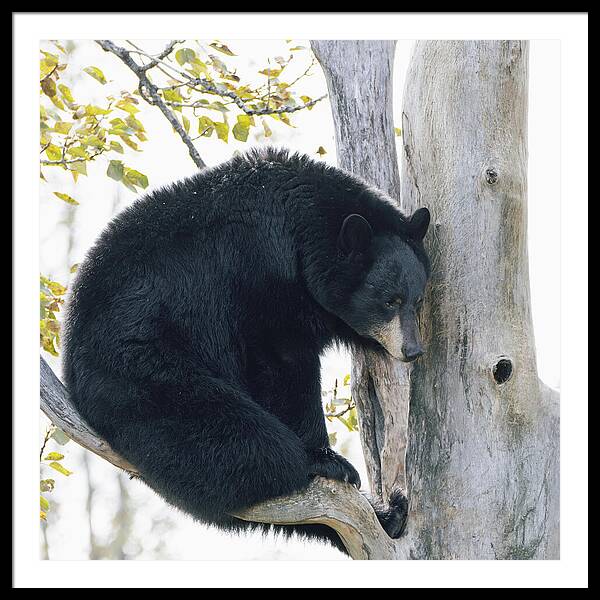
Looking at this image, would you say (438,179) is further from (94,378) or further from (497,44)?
(94,378)

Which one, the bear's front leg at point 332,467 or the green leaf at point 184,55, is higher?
the green leaf at point 184,55

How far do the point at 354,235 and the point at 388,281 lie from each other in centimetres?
34

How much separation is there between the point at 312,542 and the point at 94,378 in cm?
170

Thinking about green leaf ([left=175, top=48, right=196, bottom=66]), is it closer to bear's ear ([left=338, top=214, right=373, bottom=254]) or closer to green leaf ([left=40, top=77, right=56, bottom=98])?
green leaf ([left=40, top=77, right=56, bottom=98])

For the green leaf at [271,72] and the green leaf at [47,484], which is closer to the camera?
the green leaf at [47,484]

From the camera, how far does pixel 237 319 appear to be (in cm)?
482

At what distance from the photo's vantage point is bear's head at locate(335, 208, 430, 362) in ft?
15.6

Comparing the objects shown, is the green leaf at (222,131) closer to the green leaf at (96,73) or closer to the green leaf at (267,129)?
the green leaf at (267,129)

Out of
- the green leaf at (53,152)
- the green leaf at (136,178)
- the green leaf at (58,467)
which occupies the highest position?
the green leaf at (53,152)

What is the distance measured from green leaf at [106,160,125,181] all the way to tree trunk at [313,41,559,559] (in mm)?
1958

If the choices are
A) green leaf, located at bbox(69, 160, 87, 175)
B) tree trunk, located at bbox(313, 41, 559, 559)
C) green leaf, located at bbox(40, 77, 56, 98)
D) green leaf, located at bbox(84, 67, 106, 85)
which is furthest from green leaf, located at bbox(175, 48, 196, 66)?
tree trunk, located at bbox(313, 41, 559, 559)

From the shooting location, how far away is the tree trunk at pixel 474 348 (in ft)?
15.3

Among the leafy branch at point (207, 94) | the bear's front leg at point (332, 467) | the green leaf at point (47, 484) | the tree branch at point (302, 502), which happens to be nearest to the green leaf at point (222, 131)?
the leafy branch at point (207, 94)
